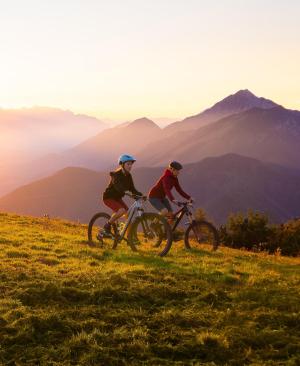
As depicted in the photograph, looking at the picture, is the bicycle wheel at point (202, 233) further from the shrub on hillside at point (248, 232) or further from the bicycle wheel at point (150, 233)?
the shrub on hillside at point (248, 232)

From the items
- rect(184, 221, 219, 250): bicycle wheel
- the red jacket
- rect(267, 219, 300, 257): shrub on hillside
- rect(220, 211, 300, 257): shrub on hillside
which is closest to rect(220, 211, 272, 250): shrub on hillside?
rect(220, 211, 300, 257): shrub on hillside

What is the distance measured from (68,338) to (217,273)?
5.36 metres

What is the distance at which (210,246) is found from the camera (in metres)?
17.4

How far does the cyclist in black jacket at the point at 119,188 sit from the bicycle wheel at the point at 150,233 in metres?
0.75

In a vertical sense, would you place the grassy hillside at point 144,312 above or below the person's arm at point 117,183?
below

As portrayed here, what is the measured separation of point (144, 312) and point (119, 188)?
675cm

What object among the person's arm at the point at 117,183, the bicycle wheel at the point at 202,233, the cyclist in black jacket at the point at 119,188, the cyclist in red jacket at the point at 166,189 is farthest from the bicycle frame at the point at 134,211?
the bicycle wheel at the point at 202,233

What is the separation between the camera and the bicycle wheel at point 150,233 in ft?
48.4

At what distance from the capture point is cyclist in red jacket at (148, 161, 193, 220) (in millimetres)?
16344

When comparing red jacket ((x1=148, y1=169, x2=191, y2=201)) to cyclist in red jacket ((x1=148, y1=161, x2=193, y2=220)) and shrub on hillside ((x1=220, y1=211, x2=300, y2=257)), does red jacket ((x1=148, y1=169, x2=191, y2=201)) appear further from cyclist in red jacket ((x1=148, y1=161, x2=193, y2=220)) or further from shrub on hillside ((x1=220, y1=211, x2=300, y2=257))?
shrub on hillside ((x1=220, y1=211, x2=300, y2=257))

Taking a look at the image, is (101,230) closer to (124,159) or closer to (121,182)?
(121,182)

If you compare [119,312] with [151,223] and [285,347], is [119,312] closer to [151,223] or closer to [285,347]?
[285,347]

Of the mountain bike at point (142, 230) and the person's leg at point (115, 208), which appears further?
the person's leg at point (115, 208)

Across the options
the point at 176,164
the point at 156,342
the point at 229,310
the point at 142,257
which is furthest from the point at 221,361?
the point at 176,164
